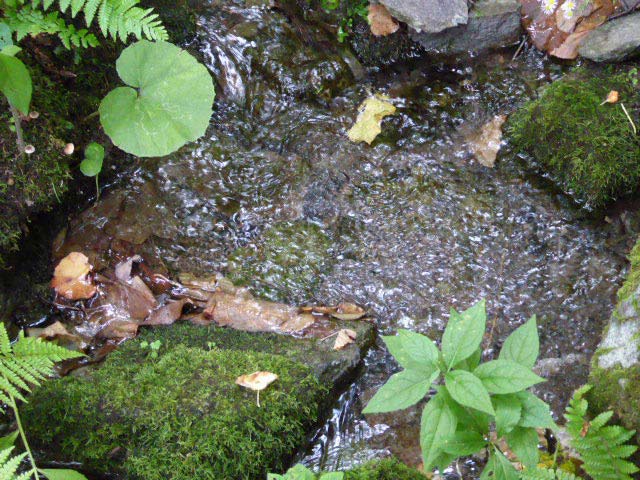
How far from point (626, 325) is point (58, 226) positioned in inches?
127

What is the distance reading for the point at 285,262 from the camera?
3547 millimetres

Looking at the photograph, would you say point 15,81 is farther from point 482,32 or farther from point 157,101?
point 482,32

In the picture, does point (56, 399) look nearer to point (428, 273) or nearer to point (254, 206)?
point (254, 206)

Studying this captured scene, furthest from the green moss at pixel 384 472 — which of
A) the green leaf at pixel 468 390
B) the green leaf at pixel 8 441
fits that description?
the green leaf at pixel 8 441

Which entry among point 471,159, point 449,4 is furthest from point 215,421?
point 449,4

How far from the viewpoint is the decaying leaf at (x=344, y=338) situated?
10.0 ft

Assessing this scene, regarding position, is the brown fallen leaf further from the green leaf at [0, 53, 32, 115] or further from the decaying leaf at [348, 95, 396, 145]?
the decaying leaf at [348, 95, 396, 145]

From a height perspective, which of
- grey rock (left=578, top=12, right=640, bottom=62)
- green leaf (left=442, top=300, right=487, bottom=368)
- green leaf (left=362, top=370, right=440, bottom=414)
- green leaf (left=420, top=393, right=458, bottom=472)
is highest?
grey rock (left=578, top=12, right=640, bottom=62)

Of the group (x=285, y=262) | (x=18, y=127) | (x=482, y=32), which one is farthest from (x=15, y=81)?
(x=482, y=32)

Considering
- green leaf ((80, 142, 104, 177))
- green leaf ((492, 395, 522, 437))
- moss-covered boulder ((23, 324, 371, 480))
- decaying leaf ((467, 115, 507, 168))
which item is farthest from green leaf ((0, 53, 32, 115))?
decaying leaf ((467, 115, 507, 168))

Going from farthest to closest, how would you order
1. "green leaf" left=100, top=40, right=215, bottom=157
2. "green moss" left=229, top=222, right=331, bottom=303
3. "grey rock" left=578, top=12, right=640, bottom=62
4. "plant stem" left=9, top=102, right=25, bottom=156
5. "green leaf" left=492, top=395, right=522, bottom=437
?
"grey rock" left=578, top=12, right=640, bottom=62 < "green moss" left=229, top=222, right=331, bottom=303 < "green leaf" left=100, top=40, right=215, bottom=157 < "plant stem" left=9, top=102, right=25, bottom=156 < "green leaf" left=492, top=395, right=522, bottom=437

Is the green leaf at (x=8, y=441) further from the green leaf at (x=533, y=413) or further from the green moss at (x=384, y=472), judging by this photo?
the green leaf at (x=533, y=413)

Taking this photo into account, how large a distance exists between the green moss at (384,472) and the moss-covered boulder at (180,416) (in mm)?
448

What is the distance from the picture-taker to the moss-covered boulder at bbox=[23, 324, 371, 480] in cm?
247
